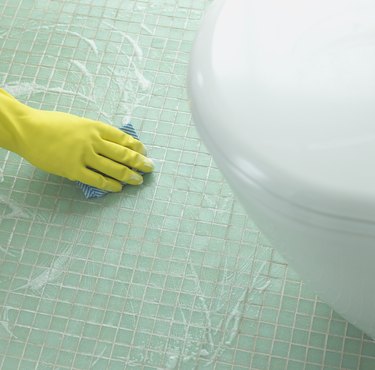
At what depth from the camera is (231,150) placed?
2.11ft

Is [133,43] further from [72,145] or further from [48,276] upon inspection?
[48,276]

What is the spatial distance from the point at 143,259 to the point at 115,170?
0.14m

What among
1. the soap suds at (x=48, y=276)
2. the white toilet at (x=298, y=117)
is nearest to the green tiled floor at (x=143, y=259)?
the soap suds at (x=48, y=276)

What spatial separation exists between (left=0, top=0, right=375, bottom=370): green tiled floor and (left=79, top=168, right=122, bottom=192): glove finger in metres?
0.02

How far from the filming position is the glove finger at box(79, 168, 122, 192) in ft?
3.80

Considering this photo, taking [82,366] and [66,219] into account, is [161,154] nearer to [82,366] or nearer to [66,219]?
[66,219]

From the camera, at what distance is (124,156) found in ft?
3.84

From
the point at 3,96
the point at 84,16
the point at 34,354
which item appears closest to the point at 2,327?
the point at 34,354

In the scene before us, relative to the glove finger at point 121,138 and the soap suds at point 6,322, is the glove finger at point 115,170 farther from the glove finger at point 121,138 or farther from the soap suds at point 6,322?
the soap suds at point 6,322

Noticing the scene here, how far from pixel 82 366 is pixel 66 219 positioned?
0.22 metres

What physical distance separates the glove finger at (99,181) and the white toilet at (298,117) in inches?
18.9

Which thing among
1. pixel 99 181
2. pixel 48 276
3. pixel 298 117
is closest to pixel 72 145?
pixel 99 181

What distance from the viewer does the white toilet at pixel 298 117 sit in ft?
2.00

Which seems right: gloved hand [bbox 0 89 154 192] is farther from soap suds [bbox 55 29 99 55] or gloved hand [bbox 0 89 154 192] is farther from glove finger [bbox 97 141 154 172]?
soap suds [bbox 55 29 99 55]
